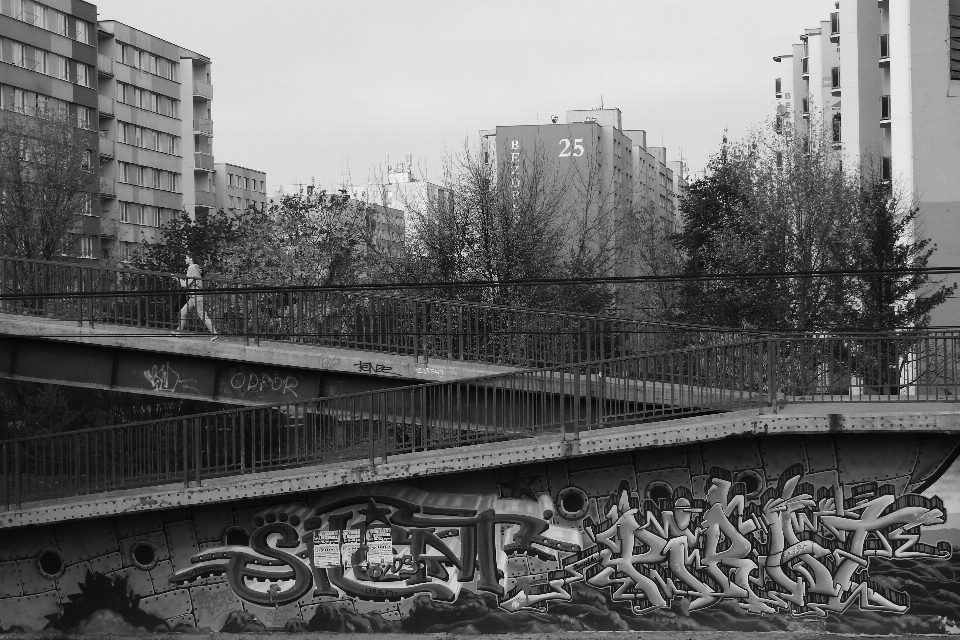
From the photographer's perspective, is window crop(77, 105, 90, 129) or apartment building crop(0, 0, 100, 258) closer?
apartment building crop(0, 0, 100, 258)

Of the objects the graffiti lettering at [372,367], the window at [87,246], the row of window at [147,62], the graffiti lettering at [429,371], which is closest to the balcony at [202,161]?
the row of window at [147,62]

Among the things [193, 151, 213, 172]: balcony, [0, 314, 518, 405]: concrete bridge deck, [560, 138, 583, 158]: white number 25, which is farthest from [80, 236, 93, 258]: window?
[0, 314, 518, 405]: concrete bridge deck

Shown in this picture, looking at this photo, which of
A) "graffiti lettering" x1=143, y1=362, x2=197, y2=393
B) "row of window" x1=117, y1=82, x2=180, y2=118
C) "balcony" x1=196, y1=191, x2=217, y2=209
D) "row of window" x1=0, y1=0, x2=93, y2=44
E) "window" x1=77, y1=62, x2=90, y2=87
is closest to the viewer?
"graffiti lettering" x1=143, y1=362, x2=197, y2=393

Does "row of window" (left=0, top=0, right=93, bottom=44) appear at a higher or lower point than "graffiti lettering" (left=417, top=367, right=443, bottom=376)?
higher

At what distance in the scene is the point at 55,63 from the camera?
79.2 meters

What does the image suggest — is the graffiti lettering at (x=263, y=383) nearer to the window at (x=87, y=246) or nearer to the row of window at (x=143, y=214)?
the window at (x=87, y=246)

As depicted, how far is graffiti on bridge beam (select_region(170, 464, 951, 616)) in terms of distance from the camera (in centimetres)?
1747

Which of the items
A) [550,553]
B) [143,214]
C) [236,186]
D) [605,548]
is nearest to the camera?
[605,548]

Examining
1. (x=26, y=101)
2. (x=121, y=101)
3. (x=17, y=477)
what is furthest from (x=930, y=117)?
(x=121, y=101)

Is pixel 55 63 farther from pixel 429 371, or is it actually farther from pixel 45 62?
pixel 429 371

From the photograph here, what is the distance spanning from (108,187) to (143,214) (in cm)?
588

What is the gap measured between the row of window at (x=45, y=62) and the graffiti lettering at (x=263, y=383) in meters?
59.4

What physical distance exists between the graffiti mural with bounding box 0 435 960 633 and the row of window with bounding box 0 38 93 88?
61146 millimetres

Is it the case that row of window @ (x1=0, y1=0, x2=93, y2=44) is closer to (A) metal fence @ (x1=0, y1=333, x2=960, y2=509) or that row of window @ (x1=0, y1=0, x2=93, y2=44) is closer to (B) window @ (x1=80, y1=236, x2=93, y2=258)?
(B) window @ (x1=80, y1=236, x2=93, y2=258)
